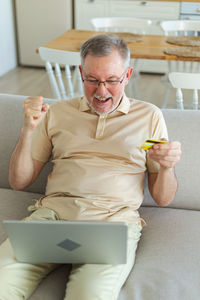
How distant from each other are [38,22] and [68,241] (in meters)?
4.58

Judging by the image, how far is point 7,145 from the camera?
1.96m

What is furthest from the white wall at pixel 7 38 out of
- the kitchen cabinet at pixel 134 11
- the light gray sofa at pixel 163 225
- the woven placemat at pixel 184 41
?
the light gray sofa at pixel 163 225

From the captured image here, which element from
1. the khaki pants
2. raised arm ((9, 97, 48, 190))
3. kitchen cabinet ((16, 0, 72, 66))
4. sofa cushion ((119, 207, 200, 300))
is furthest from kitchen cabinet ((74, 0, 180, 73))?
the khaki pants

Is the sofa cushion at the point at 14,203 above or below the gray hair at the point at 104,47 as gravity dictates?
below

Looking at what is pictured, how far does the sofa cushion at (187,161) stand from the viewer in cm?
180

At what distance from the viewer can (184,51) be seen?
10.0ft

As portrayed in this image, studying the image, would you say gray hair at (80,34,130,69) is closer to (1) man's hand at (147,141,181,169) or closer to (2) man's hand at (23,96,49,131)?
(2) man's hand at (23,96,49,131)

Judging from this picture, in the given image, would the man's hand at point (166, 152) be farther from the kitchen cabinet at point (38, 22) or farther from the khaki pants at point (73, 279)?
the kitchen cabinet at point (38, 22)

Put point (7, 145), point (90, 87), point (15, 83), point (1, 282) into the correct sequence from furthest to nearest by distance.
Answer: point (15, 83), point (7, 145), point (90, 87), point (1, 282)

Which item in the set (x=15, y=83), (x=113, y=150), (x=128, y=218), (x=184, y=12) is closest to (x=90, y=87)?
(x=113, y=150)

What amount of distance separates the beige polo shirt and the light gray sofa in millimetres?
169

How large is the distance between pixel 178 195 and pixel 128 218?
37 cm

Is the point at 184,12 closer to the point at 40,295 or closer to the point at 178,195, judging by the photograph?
the point at 178,195

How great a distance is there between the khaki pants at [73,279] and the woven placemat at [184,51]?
75.1 inches
